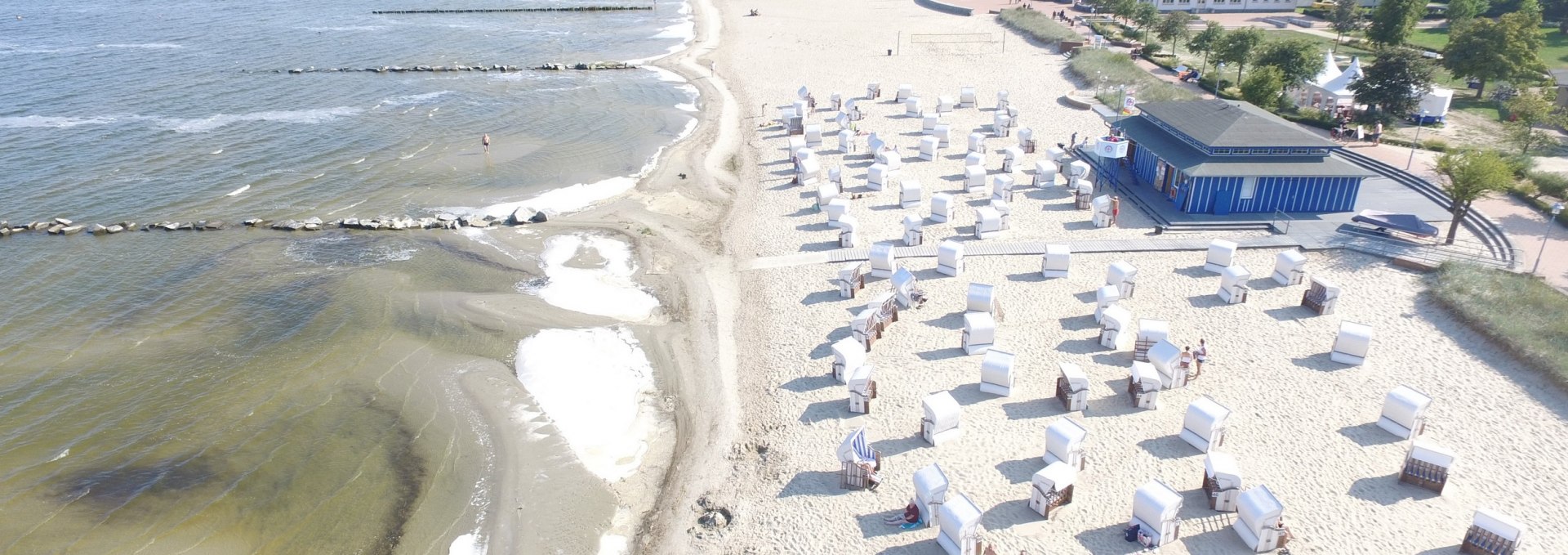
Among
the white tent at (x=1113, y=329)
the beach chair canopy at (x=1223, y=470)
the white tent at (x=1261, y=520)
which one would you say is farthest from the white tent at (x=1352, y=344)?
the white tent at (x=1261, y=520)

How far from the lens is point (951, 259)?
87.7 feet

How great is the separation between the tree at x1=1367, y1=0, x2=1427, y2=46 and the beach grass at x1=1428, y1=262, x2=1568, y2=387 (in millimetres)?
34704

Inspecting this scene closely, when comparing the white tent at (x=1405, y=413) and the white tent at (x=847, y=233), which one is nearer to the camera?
the white tent at (x=1405, y=413)

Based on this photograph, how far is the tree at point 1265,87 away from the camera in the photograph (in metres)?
41.2

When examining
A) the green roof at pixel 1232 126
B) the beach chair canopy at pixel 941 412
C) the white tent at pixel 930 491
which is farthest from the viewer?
the green roof at pixel 1232 126

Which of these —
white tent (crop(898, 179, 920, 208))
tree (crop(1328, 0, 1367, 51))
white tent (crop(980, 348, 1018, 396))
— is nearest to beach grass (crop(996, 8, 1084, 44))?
tree (crop(1328, 0, 1367, 51))

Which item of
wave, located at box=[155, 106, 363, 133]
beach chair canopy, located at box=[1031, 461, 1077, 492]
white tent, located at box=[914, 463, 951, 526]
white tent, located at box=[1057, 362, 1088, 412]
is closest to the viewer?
white tent, located at box=[914, 463, 951, 526]

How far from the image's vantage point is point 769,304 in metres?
26.1

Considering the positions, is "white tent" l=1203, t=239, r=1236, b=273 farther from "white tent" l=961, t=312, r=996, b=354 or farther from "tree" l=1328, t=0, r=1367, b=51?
"tree" l=1328, t=0, r=1367, b=51

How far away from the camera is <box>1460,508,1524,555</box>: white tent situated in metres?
15.1

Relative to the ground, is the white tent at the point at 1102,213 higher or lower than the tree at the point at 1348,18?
lower

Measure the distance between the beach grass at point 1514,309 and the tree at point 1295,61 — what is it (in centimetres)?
2038

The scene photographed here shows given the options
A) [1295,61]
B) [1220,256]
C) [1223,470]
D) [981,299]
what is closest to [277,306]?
[981,299]

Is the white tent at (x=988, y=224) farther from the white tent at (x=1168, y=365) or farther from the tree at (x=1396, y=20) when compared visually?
the tree at (x=1396, y=20)
